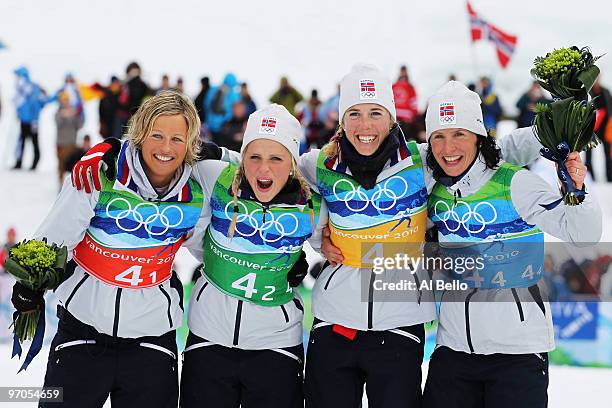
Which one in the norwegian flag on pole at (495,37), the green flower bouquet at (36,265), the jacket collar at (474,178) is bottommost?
the green flower bouquet at (36,265)

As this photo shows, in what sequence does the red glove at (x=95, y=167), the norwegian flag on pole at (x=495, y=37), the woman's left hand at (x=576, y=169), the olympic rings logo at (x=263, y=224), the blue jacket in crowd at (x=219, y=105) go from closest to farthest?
1. the woman's left hand at (x=576, y=169)
2. the red glove at (x=95, y=167)
3. the olympic rings logo at (x=263, y=224)
4. the blue jacket in crowd at (x=219, y=105)
5. the norwegian flag on pole at (x=495, y=37)

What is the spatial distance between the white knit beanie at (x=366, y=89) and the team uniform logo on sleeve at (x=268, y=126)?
1.36ft

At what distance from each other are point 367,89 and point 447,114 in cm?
44

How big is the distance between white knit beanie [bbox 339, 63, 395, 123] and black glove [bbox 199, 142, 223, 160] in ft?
2.28

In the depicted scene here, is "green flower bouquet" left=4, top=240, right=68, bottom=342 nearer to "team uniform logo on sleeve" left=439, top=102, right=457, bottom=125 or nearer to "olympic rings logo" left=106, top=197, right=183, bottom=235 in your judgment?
"olympic rings logo" left=106, top=197, right=183, bottom=235

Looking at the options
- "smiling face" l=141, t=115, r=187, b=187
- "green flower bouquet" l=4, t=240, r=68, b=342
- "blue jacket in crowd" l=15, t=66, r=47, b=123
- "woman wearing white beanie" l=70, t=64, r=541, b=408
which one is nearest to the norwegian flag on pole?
"blue jacket in crowd" l=15, t=66, r=47, b=123

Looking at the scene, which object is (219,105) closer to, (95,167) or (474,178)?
(95,167)

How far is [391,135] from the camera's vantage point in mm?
3965

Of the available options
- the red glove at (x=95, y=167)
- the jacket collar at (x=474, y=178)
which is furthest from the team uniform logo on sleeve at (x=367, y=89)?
the red glove at (x=95, y=167)

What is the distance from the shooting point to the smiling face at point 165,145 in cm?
373

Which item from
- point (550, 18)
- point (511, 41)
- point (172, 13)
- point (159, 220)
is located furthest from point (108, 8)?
point (159, 220)

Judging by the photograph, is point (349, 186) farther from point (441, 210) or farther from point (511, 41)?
point (511, 41)

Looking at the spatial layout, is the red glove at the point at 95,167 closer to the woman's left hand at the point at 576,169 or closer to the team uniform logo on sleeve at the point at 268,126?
the team uniform logo on sleeve at the point at 268,126

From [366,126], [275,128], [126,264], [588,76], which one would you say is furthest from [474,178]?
[126,264]
